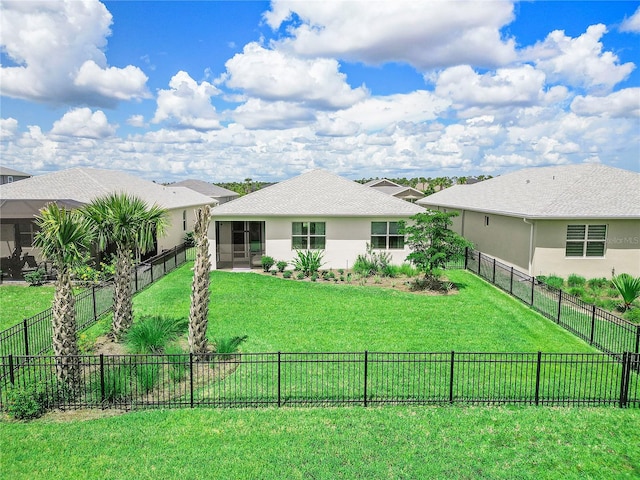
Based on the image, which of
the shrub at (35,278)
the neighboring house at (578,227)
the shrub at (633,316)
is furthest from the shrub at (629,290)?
the shrub at (35,278)

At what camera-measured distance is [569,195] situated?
880 inches

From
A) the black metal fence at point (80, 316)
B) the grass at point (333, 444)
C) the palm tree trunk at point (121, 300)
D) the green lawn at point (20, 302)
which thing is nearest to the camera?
the grass at point (333, 444)

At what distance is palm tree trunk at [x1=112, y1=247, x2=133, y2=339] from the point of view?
13.5m

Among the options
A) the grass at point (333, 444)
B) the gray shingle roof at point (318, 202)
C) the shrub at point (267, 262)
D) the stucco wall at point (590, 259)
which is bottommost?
the grass at point (333, 444)

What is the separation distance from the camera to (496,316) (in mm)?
16203

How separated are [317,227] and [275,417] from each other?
635 inches

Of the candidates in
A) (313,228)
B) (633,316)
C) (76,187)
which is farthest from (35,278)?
(633,316)

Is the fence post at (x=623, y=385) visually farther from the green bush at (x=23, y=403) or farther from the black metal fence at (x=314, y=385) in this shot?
the green bush at (x=23, y=403)

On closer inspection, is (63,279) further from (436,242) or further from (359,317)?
(436,242)

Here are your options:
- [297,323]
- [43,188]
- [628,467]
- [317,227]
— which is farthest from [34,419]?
[43,188]

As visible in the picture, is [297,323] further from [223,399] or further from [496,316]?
[496,316]

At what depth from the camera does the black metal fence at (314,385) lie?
973 cm

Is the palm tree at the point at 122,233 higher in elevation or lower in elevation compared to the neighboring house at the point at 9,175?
lower

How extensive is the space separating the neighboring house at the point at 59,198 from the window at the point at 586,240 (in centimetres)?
1905
